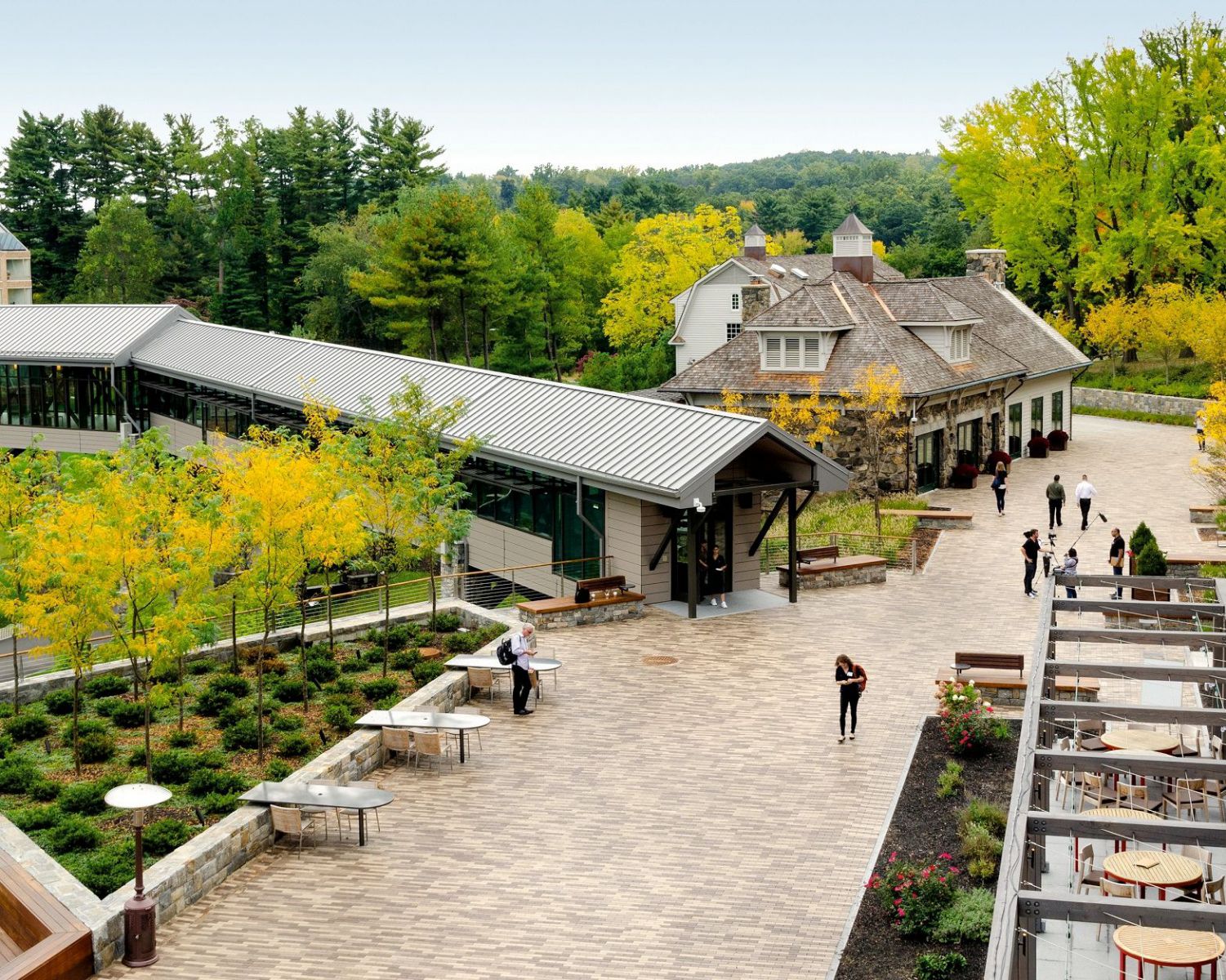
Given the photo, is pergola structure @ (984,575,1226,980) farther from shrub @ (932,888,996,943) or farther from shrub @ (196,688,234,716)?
shrub @ (196,688,234,716)

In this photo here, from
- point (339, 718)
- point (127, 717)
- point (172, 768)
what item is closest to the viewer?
point (172, 768)

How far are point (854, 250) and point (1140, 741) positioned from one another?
38.8 m

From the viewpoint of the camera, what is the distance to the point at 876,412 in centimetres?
4350

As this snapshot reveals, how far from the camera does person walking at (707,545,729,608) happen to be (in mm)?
29672

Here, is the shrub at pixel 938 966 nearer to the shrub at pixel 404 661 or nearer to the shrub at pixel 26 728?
the shrub at pixel 404 661

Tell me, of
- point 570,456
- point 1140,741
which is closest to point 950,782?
point 1140,741

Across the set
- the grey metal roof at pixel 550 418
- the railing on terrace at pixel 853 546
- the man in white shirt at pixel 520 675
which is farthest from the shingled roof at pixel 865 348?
the man in white shirt at pixel 520 675

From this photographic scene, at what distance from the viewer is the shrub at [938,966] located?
1383cm

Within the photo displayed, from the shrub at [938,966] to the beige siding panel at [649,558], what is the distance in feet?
50.8

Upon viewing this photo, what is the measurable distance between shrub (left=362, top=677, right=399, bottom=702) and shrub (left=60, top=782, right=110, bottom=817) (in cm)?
500

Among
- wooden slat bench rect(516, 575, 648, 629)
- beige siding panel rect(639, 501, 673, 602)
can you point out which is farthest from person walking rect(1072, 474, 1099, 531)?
wooden slat bench rect(516, 575, 648, 629)

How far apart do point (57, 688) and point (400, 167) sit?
80.0 meters

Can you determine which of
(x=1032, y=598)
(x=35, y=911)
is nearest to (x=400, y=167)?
(x=1032, y=598)

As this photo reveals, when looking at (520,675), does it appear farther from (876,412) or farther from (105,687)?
(876,412)
